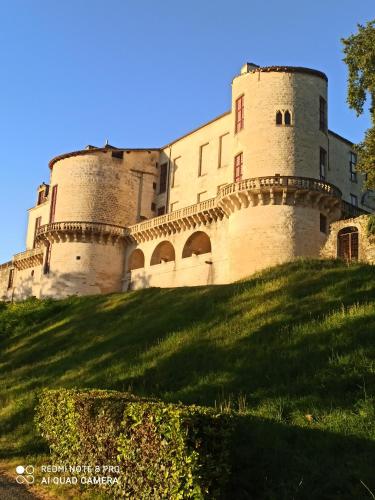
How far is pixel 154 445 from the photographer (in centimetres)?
786

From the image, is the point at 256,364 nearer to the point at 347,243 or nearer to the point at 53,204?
the point at 347,243

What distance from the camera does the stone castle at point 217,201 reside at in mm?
33562

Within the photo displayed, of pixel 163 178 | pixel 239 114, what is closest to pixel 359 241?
pixel 239 114

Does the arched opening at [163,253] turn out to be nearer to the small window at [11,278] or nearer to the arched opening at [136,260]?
the arched opening at [136,260]

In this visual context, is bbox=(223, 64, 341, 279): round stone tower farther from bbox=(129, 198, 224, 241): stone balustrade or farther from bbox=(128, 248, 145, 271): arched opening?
bbox=(128, 248, 145, 271): arched opening

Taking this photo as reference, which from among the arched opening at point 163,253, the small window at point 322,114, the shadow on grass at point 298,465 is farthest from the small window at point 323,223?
the shadow on grass at point 298,465

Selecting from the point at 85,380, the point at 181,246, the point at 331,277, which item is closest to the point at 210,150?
the point at 181,246

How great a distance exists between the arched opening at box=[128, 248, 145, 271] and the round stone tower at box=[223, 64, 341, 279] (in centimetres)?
1393

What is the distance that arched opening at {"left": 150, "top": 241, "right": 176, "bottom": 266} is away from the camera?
44.9 metres

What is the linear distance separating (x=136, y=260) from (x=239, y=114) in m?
17.3

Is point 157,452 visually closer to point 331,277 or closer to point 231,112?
point 331,277

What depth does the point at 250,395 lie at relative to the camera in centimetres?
1181

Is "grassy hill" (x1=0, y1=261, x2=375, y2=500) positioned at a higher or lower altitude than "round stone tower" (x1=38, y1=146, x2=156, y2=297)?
lower

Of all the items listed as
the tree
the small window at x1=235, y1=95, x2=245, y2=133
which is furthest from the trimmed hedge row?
the small window at x1=235, y1=95, x2=245, y2=133
